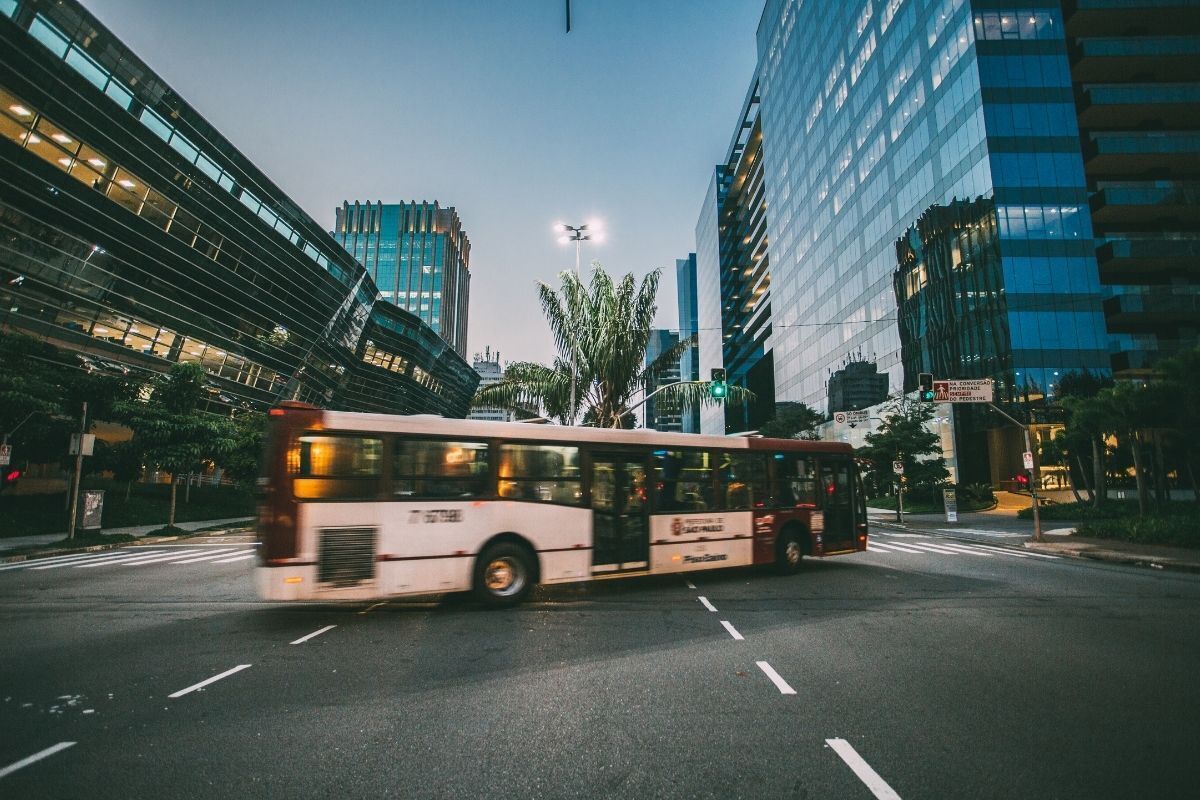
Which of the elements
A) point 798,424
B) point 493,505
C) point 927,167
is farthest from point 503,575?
point 798,424

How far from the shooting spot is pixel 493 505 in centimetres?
938

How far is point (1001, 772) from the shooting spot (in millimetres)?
3709

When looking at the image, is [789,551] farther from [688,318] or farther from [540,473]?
[688,318]

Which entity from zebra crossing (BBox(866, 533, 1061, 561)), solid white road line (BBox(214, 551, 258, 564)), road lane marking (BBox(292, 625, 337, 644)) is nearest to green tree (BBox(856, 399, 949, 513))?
zebra crossing (BBox(866, 533, 1061, 561))

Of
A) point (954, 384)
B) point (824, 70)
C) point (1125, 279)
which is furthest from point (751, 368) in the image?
point (954, 384)

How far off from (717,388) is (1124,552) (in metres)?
12.6

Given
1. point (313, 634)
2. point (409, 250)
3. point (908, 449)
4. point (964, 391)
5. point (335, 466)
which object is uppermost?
point (409, 250)

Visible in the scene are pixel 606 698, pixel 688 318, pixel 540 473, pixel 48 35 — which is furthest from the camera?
pixel 688 318

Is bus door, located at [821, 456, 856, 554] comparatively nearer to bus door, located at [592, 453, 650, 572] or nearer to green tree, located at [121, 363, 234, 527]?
bus door, located at [592, 453, 650, 572]

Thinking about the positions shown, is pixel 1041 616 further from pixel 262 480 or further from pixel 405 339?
pixel 405 339

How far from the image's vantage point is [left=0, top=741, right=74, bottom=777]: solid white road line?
372cm

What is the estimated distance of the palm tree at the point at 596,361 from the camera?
16062 millimetres

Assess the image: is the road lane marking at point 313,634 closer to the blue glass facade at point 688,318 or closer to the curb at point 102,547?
the curb at point 102,547

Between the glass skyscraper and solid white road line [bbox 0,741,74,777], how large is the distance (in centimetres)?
16955
